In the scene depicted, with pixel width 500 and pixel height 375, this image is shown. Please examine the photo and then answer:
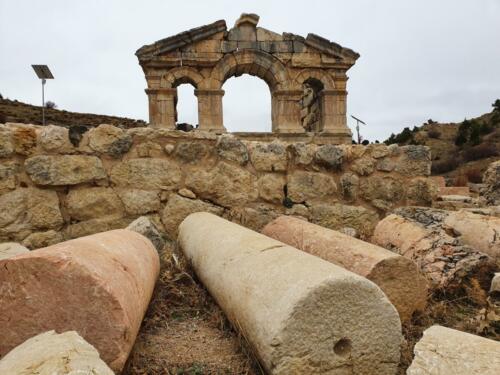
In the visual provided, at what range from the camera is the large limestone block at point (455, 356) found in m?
1.17

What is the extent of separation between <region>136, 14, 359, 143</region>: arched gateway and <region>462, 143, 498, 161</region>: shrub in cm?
1348

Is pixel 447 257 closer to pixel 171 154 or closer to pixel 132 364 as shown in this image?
pixel 132 364

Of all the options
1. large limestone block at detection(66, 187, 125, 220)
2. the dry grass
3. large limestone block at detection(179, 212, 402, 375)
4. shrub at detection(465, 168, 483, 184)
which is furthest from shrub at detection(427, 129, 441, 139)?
large limestone block at detection(179, 212, 402, 375)

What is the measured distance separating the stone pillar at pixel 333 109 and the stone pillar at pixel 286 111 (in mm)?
995

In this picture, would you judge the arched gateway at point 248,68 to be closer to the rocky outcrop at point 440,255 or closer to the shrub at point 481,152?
the rocky outcrop at point 440,255

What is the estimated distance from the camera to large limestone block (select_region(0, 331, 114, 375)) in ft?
3.77

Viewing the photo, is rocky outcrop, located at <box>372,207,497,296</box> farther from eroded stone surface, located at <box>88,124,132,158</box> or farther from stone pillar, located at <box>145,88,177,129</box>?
stone pillar, located at <box>145,88,177,129</box>

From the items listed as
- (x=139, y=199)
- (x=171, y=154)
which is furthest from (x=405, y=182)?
(x=139, y=199)

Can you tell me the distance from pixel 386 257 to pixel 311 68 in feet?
40.7

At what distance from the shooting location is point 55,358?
1207 millimetres

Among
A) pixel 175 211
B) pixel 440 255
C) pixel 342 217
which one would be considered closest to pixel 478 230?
pixel 440 255

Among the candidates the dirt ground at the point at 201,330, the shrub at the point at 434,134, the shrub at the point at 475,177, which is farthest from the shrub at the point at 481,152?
the dirt ground at the point at 201,330

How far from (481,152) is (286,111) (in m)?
15.8

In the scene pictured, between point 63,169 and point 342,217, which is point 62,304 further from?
point 342,217
